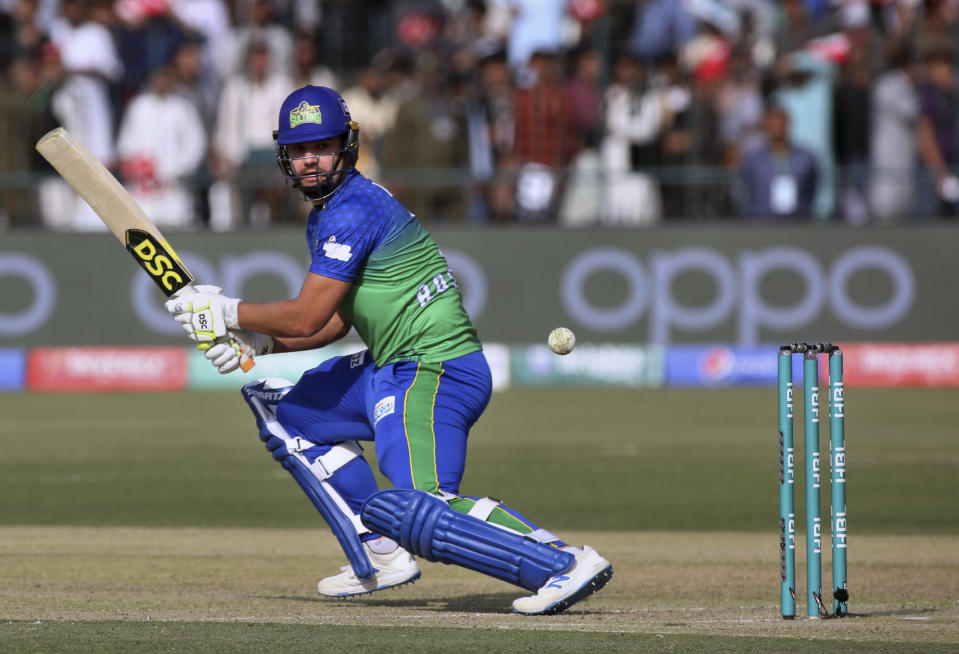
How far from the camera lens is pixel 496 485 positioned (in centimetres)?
991

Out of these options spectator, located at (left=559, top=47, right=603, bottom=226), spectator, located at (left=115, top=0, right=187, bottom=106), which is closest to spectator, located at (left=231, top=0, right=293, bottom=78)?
spectator, located at (left=115, top=0, right=187, bottom=106)

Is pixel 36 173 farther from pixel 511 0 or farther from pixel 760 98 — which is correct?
pixel 760 98

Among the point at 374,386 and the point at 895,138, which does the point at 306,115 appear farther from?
the point at 895,138

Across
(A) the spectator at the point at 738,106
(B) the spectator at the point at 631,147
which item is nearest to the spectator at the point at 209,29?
(B) the spectator at the point at 631,147

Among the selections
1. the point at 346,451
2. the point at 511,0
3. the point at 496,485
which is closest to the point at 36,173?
the point at 511,0

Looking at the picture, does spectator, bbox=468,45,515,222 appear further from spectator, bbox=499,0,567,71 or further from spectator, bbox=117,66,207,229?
spectator, bbox=117,66,207,229

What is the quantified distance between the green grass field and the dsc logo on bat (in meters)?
1.16

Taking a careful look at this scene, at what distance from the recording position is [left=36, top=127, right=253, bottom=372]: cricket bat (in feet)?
18.9

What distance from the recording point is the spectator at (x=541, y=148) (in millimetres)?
15742

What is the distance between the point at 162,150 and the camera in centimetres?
1602

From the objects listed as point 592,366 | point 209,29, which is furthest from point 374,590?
point 209,29

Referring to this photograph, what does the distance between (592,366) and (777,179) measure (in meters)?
2.64

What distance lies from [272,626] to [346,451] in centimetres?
99

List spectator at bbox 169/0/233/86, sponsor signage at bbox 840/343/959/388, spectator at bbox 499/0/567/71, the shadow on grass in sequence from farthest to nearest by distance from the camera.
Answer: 1. spectator at bbox 499/0/567/71
2. spectator at bbox 169/0/233/86
3. sponsor signage at bbox 840/343/959/388
4. the shadow on grass
